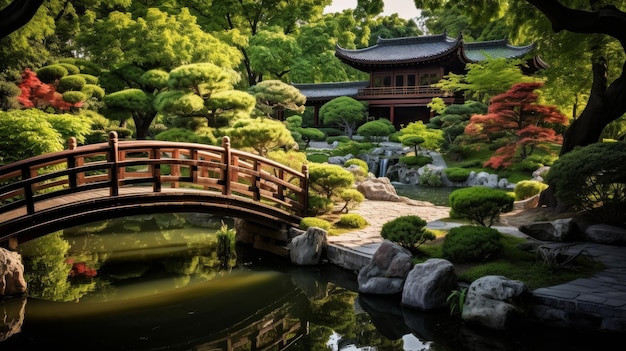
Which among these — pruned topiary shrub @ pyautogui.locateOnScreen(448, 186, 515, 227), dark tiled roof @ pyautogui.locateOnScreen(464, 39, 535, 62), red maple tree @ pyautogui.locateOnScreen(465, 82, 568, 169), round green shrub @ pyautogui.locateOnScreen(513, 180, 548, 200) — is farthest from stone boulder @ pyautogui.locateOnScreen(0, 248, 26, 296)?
dark tiled roof @ pyautogui.locateOnScreen(464, 39, 535, 62)

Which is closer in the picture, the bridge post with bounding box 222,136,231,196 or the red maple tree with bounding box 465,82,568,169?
the bridge post with bounding box 222,136,231,196

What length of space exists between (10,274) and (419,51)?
32.6m

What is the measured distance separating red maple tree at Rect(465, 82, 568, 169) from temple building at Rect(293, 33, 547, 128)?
30.4 ft

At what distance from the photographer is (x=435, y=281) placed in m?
7.31

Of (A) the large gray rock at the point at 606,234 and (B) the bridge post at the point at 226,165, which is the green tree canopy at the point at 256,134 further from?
(A) the large gray rock at the point at 606,234

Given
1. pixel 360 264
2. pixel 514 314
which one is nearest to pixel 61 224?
pixel 360 264

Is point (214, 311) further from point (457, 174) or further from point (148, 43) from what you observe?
point (457, 174)

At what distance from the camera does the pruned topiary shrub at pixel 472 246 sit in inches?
318

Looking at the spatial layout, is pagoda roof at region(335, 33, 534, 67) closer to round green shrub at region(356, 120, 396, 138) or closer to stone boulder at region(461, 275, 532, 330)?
round green shrub at region(356, 120, 396, 138)

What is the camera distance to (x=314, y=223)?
10633 mm

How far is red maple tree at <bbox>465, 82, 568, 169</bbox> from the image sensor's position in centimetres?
1989

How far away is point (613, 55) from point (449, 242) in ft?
21.9

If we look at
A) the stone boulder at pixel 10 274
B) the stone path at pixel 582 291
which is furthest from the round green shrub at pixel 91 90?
the stone path at pixel 582 291

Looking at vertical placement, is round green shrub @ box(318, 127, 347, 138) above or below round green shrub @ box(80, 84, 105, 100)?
below
